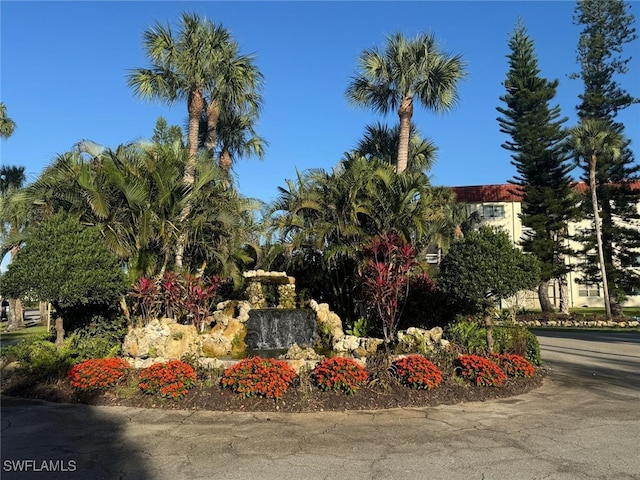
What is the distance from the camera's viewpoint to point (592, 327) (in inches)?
976

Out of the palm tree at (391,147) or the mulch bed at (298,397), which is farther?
the palm tree at (391,147)

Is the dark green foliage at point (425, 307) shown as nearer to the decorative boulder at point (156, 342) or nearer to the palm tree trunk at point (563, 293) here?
the decorative boulder at point (156, 342)

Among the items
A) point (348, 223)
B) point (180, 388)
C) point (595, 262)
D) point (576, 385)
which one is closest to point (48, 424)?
point (180, 388)

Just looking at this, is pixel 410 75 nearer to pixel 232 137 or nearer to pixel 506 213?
pixel 232 137

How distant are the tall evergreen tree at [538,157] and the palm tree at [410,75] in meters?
15.6

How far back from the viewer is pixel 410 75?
17516 mm

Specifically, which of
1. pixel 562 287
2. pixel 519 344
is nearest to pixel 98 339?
pixel 519 344

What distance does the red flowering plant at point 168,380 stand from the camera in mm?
7016

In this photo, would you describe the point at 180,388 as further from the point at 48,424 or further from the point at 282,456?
the point at 282,456

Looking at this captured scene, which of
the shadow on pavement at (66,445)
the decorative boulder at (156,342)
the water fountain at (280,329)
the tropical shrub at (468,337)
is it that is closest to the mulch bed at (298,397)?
the shadow on pavement at (66,445)

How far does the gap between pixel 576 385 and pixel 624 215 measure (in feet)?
87.8

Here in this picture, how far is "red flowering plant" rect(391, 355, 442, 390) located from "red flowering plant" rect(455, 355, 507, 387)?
537mm

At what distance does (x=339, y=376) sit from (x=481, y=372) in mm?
2410

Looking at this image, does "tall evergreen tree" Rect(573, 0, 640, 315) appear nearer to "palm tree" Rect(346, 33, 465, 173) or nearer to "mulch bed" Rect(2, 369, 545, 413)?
"palm tree" Rect(346, 33, 465, 173)
